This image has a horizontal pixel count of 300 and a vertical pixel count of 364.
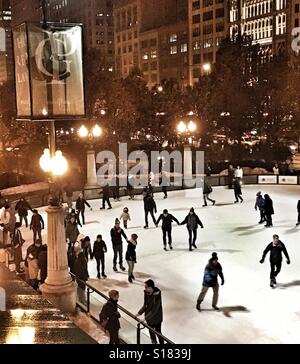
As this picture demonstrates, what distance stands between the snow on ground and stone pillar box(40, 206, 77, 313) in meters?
1.45

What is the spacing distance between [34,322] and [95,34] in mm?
137802

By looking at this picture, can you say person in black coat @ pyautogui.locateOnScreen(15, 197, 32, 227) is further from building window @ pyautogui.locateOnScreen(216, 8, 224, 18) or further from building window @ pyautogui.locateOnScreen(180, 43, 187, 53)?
building window @ pyautogui.locateOnScreen(180, 43, 187, 53)

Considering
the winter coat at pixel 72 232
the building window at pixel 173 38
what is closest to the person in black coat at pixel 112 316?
the winter coat at pixel 72 232

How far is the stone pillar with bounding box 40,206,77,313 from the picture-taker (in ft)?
38.9

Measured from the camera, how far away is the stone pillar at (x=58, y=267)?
1187cm

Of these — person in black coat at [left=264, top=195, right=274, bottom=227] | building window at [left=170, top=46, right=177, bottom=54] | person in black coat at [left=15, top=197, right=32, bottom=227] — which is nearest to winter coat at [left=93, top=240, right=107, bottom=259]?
person in black coat at [left=15, top=197, right=32, bottom=227]

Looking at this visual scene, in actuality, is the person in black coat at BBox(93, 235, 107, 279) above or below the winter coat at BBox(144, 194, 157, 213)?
below

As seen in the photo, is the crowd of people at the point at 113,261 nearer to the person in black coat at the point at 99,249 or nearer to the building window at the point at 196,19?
the person in black coat at the point at 99,249

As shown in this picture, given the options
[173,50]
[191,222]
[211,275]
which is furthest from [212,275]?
[173,50]

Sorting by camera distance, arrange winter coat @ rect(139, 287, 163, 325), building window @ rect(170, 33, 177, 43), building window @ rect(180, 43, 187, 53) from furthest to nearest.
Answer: building window @ rect(170, 33, 177, 43), building window @ rect(180, 43, 187, 53), winter coat @ rect(139, 287, 163, 325)

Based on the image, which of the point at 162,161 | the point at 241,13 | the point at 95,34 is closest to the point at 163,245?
the point at 162,161

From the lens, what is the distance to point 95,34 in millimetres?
140875

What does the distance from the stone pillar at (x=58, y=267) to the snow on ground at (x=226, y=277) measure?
57.0 inches
